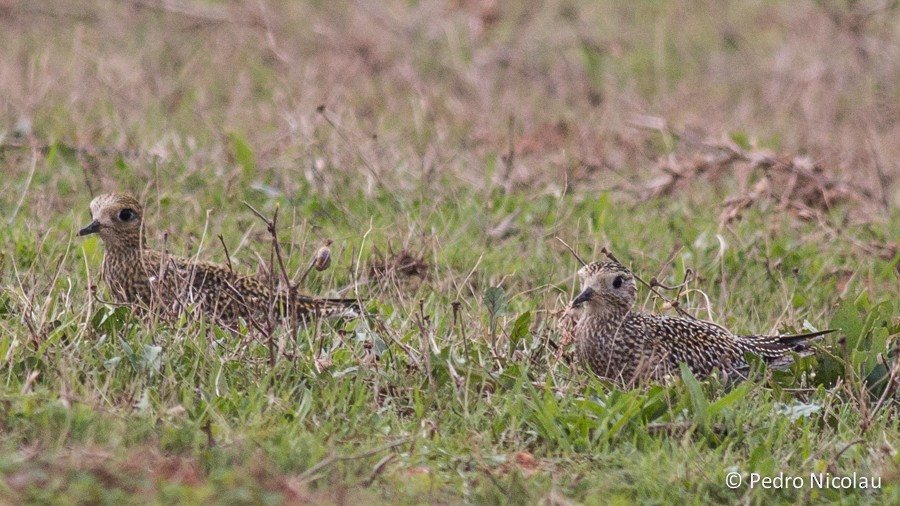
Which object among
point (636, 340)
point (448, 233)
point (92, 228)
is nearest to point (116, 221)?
point (92, 228)

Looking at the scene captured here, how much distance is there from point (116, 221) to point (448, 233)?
188 cm

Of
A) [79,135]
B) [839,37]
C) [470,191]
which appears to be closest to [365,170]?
[470,191]

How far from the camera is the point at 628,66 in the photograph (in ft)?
40.9

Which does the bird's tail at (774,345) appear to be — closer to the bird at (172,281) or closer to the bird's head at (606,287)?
the bird's head at (606,287)

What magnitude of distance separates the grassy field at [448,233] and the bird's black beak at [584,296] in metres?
0.25

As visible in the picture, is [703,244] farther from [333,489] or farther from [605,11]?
[605,11]

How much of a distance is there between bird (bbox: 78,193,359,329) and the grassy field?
0.15m

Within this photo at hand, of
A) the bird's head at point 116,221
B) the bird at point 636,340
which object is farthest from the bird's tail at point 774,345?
the bird's head at point 116,221

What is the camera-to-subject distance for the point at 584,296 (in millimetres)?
6227

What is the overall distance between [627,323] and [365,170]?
8.43 ft

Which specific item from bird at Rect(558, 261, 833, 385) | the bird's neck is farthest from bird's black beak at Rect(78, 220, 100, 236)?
the bird's neck

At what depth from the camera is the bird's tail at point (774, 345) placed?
6180 mm

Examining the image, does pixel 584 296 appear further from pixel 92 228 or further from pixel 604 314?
pixel 92 228

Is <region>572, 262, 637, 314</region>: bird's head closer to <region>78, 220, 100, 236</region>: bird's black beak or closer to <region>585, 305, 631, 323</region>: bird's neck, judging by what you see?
<region>585, 305, 631, 323</region>: bird's neck
